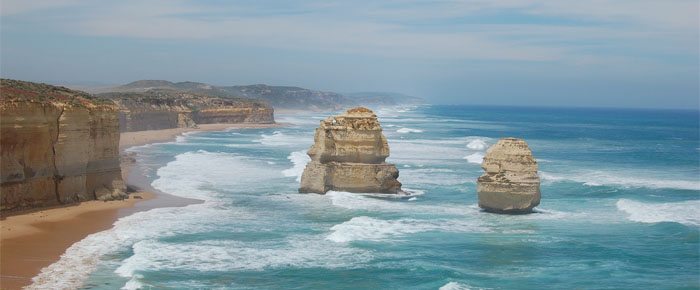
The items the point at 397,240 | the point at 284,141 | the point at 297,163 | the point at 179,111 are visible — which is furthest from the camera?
the point at 179,111

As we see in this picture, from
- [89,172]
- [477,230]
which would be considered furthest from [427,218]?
[89,172]

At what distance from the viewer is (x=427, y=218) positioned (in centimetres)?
2883

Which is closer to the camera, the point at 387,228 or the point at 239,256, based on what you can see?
the point at 239,256

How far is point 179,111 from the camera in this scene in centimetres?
9569

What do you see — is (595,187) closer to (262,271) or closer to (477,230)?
(477,230)

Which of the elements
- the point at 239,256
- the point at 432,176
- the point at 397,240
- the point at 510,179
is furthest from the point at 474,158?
the point at 239,256

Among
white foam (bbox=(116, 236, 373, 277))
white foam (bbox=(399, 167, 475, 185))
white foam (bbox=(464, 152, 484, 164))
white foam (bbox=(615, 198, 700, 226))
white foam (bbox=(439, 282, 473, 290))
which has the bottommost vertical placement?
white foam (bbox=(439, 282, 473, 290))

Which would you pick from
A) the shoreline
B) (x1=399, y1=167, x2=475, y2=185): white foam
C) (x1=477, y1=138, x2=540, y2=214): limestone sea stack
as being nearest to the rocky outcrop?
the shoreline

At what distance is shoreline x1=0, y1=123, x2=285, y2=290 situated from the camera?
67.3 feet

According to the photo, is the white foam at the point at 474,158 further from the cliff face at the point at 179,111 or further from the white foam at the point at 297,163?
the cliff face at the point at 179,111

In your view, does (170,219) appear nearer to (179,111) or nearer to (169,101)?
(179,111)

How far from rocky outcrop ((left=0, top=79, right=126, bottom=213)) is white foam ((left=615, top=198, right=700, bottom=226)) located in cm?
1873

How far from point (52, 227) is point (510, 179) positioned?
14.1m

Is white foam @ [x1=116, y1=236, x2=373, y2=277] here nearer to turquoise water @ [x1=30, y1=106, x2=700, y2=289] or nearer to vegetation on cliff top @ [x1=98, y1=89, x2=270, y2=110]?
turquoise water @ [x1=30, y1=106, x2=700, y2=289]
